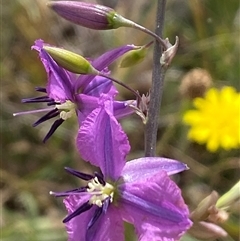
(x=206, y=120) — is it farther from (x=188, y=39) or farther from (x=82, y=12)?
(x=82, y=12)

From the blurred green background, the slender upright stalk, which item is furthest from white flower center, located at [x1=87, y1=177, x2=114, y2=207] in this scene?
the blurred green background

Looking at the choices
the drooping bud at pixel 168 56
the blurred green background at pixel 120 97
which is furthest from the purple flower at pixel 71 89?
the blurred green background at pixel 120 97

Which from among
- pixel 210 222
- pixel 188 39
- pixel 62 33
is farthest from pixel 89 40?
pixel 210 222

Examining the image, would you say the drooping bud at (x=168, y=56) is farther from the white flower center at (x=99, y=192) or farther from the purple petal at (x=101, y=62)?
the white flower center at (x=99, y=192)

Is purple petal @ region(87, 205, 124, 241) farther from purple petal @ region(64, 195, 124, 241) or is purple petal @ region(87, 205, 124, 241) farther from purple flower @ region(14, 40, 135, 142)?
purple flower @ region(14, 40, 135, 142)

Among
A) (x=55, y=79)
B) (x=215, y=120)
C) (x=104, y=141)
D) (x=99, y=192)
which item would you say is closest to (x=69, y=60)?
(x=55, y=79)
